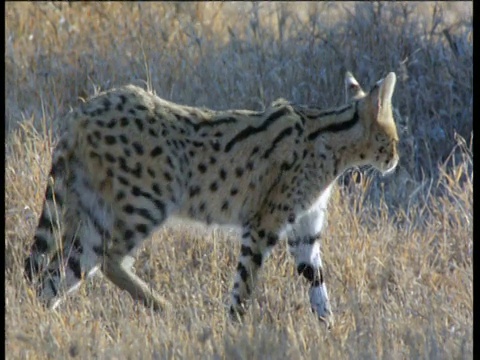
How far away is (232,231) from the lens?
675 centimetres

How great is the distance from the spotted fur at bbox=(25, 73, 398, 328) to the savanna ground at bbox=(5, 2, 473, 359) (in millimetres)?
137

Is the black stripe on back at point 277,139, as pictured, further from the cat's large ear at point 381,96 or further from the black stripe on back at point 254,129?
the cat's large ear at point 381,96

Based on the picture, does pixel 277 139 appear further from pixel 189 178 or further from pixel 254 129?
Answer: pixel 189 178

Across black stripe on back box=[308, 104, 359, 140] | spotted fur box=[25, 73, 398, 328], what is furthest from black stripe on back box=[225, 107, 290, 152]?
black stripe on back box=[308, 104, 359, 140]

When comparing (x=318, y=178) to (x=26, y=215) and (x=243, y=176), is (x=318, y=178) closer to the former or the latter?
(x=243, y=176)

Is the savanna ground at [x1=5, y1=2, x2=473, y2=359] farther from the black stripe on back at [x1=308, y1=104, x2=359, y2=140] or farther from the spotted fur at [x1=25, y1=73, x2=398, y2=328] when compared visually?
the black stripe on back at [x1=308, y1=104, x2=359, y2=140]

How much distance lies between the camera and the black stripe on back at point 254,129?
253 inches

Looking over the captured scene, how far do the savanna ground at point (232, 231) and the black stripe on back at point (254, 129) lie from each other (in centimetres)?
46

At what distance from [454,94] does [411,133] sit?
0.46 m

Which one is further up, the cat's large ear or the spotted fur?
the cat's large ear

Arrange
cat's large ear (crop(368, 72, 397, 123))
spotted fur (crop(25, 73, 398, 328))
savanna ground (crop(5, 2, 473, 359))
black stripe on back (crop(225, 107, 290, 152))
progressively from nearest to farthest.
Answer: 1. savanna ground (crop(5, 2, 473, 359))
2. spotted fur (crop(25, 73, 398, 328))
3. black stripe on back (crop(225, 107, 290, 152))
4. cat's large ear (crop(368, 72, 397, 123))

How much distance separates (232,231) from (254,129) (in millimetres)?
603

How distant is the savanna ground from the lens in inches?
214

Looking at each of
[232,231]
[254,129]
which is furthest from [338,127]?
[232,231]
